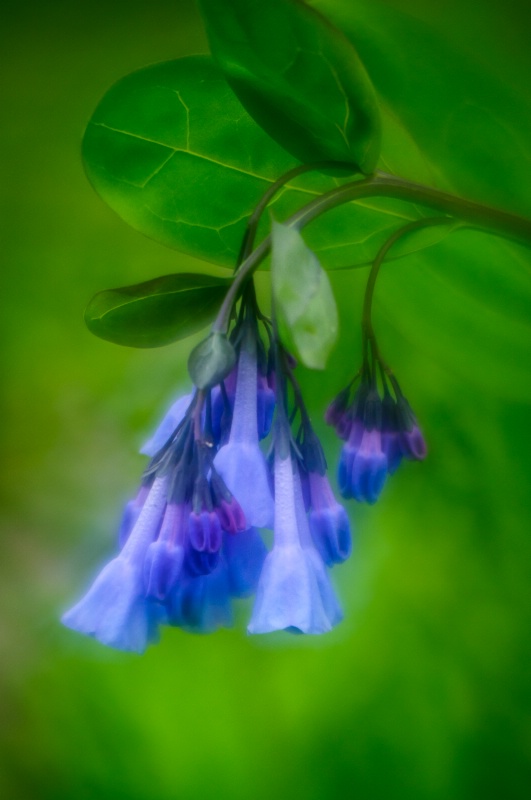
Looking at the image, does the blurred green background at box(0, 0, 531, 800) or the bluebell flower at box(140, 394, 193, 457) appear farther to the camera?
the blurred green background at box(0, 0, 531, 800)

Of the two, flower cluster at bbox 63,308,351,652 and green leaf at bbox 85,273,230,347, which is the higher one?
green leaf at bbox 85,273,230,347

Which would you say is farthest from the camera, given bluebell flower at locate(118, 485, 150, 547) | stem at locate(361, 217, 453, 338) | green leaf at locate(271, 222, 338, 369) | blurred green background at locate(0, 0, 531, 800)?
blurred green background at locate(0, 0, 531, 800)

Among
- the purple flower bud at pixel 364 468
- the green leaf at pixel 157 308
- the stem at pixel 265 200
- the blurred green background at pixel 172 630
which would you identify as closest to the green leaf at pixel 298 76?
the stem at pixel 265 200

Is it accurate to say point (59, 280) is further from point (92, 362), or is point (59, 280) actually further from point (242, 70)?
point (242, 70)

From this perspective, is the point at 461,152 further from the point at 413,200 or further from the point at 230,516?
the point at 230,516

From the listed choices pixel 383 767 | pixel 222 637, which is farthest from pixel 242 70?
pixel 383 767

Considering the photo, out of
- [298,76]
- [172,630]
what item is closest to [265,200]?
[298,76]

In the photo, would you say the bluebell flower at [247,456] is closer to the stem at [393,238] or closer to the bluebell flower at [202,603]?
the bluebell flower at [202,603]

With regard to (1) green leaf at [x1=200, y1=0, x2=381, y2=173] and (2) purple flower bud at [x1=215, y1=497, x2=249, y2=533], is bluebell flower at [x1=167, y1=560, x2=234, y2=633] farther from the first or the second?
(1) green leaf at [x1=200, y1=0, x2=381, y2=173]

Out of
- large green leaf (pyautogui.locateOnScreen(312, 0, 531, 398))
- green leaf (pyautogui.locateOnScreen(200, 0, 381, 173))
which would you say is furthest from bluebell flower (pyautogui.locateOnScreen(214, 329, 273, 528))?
large green leaf (pyautogui.locateOnScreen(312, 0, 531, 398))
